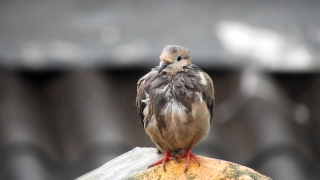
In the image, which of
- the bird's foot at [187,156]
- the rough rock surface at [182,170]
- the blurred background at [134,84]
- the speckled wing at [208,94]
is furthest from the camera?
the blurred background at [134,84]

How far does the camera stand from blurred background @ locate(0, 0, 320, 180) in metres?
5.20

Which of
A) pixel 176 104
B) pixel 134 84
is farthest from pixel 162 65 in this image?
pixel 134 84

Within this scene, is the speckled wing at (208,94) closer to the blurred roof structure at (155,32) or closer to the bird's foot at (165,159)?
the bird's foot at (165,159)

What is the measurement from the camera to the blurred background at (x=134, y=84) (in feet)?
17.0

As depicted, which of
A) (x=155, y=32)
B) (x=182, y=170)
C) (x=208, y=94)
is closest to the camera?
(x=182, y=170)

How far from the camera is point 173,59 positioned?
3695 mm

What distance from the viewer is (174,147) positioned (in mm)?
3760

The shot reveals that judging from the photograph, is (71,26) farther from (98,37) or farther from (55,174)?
(55,174)

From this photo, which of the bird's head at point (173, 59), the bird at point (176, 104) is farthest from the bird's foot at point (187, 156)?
the bird's head at point (173, 59)

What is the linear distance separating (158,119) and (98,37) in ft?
6.22

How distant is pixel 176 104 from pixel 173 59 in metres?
0.26

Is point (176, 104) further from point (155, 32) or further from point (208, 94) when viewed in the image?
point (155, 32)

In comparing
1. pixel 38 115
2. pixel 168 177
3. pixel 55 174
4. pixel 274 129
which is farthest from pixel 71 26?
pixel 168 177

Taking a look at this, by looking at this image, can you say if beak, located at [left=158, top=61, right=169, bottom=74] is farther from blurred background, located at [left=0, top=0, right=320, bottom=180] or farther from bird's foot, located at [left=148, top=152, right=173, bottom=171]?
blurred background, located at [left=0, top=0, right=320, bottom=180]
